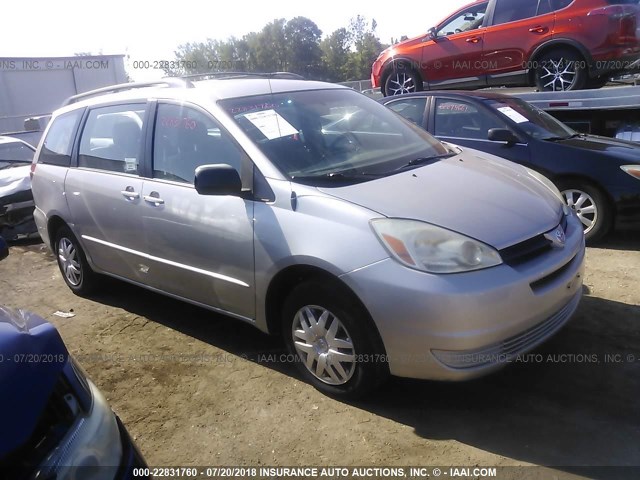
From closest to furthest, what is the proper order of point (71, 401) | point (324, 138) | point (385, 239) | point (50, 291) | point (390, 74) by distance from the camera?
1. point (71, 401)
2. point (385, 239)
3. point (324, 138)
4. point (50, 291)
5. point (390, 74)

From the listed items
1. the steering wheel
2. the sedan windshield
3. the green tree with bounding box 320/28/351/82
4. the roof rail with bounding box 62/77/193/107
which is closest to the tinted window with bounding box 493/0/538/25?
the sedan windshield

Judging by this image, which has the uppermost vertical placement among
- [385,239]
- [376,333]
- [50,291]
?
[385,239]

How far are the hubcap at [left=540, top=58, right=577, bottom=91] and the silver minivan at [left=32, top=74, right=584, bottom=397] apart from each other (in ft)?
12.7

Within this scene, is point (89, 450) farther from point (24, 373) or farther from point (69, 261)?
point (69, 261)

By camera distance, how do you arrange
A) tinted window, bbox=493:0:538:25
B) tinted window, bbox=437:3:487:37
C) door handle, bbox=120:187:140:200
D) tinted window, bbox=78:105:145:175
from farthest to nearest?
1. tinted window, bbox=437:3:487:37
2. tinted window, bbox=493:0:538:25
3. tinted window, bbox=78:105:145:175
4. door handle, bbox=120:187:140:200

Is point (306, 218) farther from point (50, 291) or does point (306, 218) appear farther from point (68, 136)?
point (50, 291)

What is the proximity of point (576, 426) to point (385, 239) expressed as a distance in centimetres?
131

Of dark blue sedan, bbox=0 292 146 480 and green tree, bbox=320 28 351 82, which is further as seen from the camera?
green tree, bbox=320 28 351 82

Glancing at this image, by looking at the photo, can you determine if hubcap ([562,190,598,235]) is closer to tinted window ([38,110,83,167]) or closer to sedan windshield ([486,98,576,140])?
sedan windshield ([486,98,576,140])

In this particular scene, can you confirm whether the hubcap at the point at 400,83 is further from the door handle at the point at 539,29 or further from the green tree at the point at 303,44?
the green tree at the point at 303,44

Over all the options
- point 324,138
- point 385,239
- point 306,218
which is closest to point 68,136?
point 324,138

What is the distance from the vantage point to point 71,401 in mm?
1707

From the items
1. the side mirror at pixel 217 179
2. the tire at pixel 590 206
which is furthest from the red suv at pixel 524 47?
the side mirror at pixel 217 179

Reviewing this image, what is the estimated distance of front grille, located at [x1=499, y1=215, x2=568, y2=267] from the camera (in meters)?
2.70
